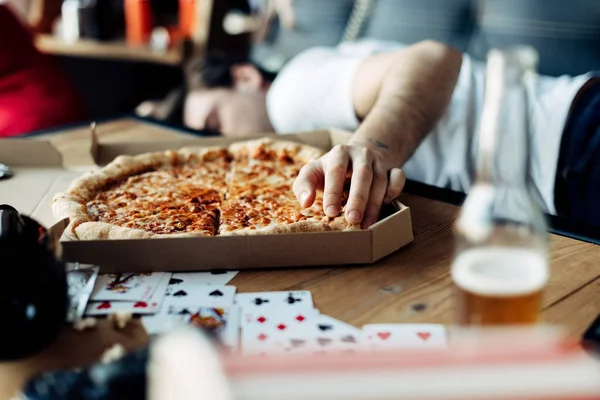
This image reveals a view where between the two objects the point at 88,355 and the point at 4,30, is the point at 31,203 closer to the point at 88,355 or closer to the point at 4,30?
the point at 88,355

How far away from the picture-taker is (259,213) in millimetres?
1126

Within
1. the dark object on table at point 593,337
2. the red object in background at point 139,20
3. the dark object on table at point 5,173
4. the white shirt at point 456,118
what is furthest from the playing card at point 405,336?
the red object in background at point 139,20

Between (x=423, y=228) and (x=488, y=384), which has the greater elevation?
(x=488, y=384)

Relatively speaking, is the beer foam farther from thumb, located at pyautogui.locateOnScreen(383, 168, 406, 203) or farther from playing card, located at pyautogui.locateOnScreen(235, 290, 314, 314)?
thumb, located at pyautogui.locateOnScreen(383, 168, 406, 203)

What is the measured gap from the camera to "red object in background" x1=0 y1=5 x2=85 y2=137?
97.1 inches

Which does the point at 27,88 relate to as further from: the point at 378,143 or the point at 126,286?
the point at 126,286

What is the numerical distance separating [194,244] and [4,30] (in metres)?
2.02

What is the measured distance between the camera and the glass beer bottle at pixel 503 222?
539 mm

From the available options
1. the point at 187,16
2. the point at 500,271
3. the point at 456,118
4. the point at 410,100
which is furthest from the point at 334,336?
the point at 187,16

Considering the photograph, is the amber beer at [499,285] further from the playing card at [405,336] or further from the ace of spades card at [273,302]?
the ace of spades card at [273,302]

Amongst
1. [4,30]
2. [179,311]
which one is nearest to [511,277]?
[179,311]

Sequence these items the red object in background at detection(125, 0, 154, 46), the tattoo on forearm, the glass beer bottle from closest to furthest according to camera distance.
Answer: the glass beer bottle, the tattoo on forearm, the red object in background at detection(125, 0, 154, 46)

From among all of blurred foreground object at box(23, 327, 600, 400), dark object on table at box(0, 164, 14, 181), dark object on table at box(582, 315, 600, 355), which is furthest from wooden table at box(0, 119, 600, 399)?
dark object on table at box(0, 164, 14, 181)

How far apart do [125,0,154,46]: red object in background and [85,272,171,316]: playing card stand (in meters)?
3.19
